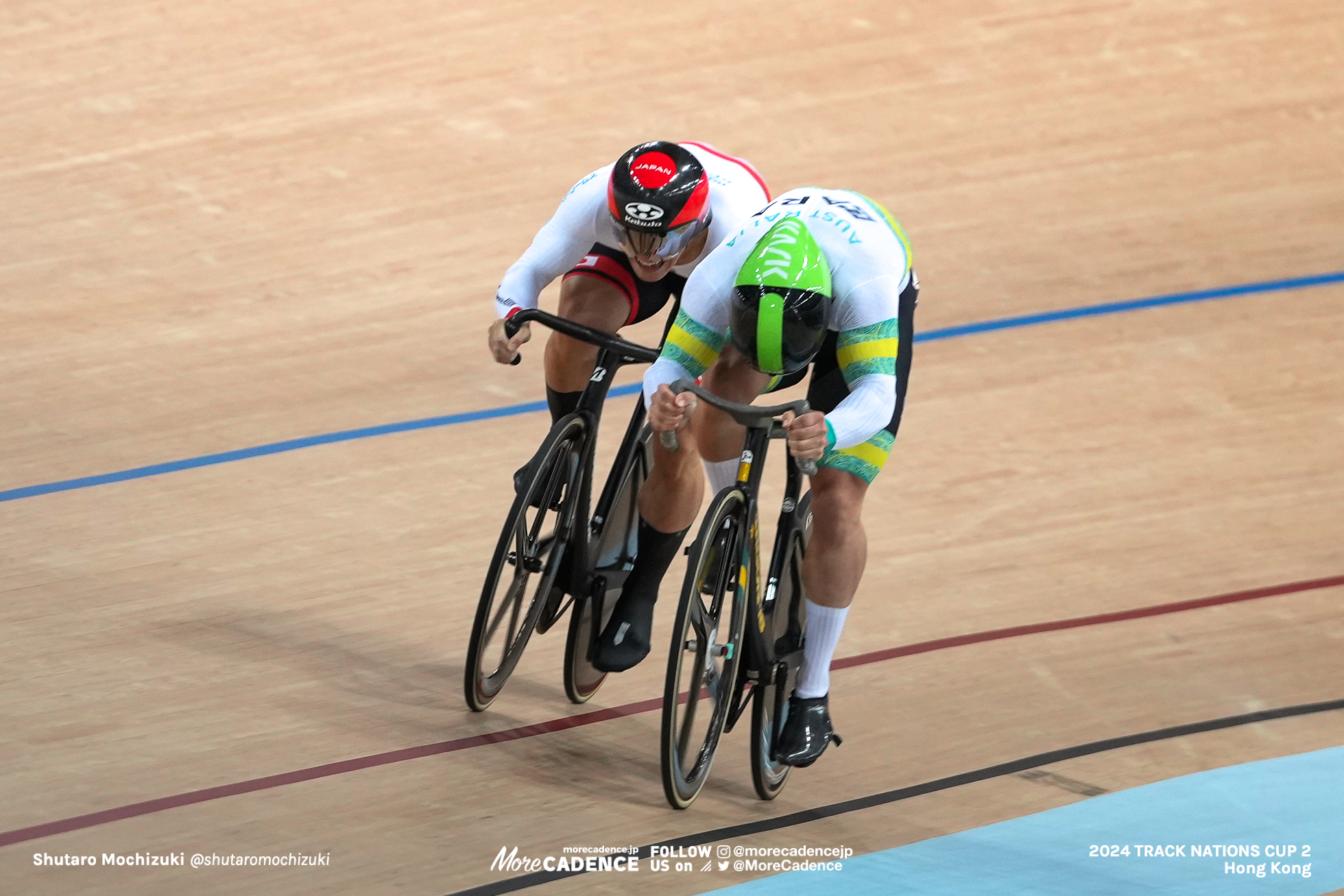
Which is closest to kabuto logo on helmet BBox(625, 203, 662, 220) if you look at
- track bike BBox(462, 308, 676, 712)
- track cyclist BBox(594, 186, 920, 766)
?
track cyclist BBox(594, 186, 920, 766)

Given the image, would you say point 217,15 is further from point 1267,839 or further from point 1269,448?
point 1267,839

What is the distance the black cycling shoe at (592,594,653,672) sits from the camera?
308 centimetres

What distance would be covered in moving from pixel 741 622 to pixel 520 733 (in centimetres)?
56

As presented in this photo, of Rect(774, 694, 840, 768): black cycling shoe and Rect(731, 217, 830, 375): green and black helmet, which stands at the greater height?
Rect(731, 217, 830, 375): green and black helmet

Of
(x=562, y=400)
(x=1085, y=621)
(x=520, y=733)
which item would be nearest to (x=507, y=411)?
(x=562, y=400)

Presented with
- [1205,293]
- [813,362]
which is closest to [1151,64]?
[1205,293]

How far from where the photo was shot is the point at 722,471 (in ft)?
10.2

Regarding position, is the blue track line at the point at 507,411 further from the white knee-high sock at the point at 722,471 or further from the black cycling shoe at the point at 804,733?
the black cycling shoe at the point at 804,733

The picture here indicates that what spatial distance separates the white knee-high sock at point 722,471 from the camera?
3105 millimetres

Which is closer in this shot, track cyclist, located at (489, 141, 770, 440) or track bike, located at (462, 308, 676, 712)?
track cyclist, located at (489, 141, 770, 440)

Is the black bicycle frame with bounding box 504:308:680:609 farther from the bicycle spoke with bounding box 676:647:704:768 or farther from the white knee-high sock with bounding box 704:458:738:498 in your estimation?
the bicycle spoke with bounding box 676:647:704:768

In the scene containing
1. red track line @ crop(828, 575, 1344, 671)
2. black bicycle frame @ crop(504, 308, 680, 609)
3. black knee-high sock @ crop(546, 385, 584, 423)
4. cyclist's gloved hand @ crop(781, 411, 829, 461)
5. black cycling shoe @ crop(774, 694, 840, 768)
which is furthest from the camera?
red track line @ crop(828, 575, 1344, 671)

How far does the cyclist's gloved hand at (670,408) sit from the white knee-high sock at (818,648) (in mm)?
498

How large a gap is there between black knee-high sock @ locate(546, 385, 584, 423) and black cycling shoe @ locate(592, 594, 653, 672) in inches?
16.2
